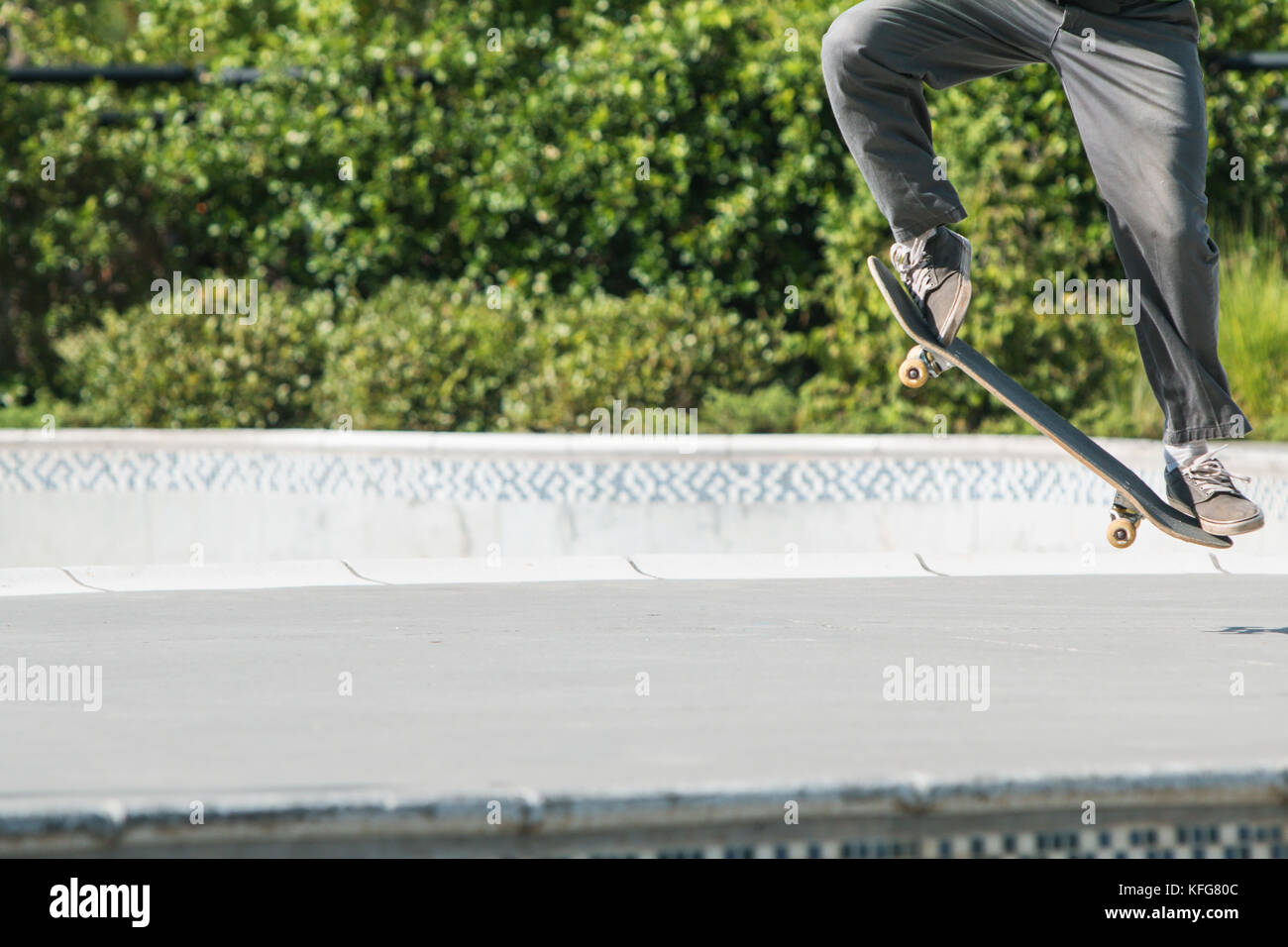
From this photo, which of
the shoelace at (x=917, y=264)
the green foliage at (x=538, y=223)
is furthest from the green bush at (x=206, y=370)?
the shoelace at (x=917, y=264)

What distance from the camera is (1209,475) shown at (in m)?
4.78

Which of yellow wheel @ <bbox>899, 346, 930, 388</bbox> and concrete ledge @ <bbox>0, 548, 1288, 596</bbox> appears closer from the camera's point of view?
yellow wheel @ <bbox>899, 346, 930, 388</bbox>

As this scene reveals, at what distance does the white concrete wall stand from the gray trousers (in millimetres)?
3647

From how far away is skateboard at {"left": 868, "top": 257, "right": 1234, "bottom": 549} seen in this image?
4.76 meters

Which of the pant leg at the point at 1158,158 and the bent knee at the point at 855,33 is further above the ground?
the bent knee at the point at 855,33

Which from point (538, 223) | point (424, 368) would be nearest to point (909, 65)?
point (424, 368)

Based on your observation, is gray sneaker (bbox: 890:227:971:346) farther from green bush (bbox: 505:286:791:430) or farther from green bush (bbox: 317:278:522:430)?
green bush (bbox: 317:278:522:430)

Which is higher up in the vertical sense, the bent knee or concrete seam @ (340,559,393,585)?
the bent knee

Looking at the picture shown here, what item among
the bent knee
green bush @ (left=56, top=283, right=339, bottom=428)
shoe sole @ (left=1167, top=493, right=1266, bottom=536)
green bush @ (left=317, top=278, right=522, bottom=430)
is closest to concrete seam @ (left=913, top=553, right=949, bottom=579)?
shoe sole @ (left=1167, top=493, right=1266, bottom=536)

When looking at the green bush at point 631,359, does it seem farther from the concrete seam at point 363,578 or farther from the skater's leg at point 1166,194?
the skater's leg at point 1166,194

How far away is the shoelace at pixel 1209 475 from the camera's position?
4742mm

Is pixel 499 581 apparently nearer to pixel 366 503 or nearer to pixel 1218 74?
pixel 366 503

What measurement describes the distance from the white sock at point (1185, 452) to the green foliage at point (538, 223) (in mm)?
4465
